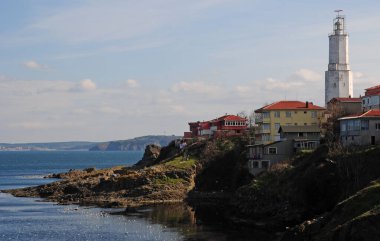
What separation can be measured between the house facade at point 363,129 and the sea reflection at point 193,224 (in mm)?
22563

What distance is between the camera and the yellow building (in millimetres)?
119562

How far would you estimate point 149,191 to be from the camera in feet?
375

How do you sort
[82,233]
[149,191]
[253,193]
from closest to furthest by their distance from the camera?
[82,233] → [253,193] → [149,191]

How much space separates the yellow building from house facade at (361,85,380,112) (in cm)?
746

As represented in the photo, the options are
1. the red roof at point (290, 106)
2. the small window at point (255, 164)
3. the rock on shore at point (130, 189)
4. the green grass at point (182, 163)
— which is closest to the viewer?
the small window at point (255, 164)

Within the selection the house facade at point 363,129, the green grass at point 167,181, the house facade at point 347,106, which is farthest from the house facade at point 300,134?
the green grass at point 167,181

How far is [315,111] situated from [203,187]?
24.4 metres

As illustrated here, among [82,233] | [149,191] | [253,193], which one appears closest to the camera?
[82,233]

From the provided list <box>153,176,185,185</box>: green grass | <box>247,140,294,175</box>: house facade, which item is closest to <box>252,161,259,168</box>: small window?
<box>247,140,294,175</box>: house facade

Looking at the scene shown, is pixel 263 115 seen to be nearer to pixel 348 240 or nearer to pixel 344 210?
pixel 344 210

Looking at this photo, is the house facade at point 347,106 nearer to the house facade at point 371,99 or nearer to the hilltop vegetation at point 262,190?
the house facade at point 371,99

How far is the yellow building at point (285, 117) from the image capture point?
120m

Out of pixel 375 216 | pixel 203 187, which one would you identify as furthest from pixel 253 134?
pixel 375 216

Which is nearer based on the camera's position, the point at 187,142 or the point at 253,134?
the point at 253,134
